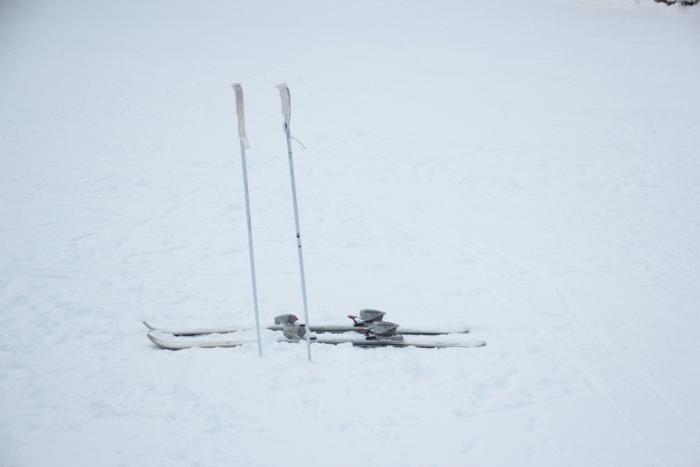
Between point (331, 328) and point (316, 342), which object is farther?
point (331, 328)

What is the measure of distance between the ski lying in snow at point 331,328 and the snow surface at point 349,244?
310mm

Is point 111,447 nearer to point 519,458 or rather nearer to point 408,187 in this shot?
point 519,458

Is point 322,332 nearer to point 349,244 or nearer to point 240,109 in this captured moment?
point 240,109

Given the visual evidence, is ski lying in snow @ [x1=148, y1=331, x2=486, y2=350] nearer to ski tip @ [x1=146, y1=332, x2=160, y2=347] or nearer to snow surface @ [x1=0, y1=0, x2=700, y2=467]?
ski tip @ [x1=146, y1=332, x2=160, y2=347]

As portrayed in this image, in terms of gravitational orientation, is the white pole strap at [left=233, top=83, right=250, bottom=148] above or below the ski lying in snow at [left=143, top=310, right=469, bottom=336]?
above

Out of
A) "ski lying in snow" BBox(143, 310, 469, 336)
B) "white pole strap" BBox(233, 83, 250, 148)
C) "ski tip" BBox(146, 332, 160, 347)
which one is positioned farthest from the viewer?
"ski lying in snow" BBox(143, 310, 469, 336)

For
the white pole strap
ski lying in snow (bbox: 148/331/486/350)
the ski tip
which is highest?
the white pole strap

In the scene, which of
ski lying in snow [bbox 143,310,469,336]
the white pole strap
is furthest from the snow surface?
the white pole strap

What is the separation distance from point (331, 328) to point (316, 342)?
0.33 metres

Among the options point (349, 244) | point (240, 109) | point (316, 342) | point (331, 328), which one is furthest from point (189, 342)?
point (349, 244)

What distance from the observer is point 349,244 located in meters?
8.85

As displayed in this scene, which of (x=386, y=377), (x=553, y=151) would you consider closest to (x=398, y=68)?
(x=553, y=151)

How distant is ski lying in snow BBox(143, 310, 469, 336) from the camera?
5.98 meters

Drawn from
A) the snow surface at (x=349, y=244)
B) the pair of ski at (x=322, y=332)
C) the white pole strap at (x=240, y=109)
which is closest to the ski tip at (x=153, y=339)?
the pair of ski at (x=322, y=332)
